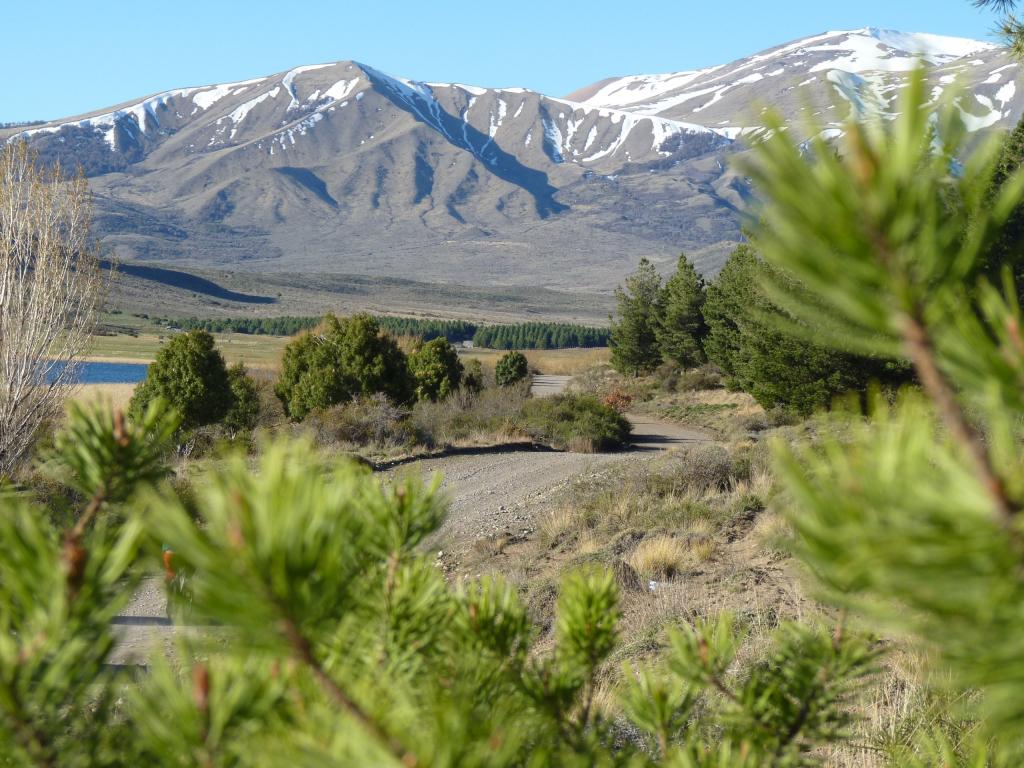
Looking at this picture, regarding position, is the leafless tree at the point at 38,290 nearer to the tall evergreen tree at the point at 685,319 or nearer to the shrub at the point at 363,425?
the shrub at the point at 363,425

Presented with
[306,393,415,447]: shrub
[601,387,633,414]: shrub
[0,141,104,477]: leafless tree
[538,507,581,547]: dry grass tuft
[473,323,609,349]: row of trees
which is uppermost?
[0,141,104,477]: leafless tree

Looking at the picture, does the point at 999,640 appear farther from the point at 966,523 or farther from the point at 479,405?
the point at 479,405

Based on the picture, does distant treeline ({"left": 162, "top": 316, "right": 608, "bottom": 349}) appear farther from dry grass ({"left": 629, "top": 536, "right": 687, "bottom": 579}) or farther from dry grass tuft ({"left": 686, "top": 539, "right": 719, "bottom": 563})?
dry grass ({"left": 629, "top": 536, "right": 687, "bottom": 579})

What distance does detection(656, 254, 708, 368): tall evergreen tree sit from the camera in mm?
35188

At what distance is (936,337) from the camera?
0.56m

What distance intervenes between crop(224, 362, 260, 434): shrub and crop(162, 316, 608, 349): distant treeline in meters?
60.6

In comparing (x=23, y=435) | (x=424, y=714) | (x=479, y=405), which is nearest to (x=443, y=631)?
(x=424, y=714)

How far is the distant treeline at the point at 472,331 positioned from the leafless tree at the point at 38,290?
238 feet

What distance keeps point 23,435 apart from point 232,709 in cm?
885

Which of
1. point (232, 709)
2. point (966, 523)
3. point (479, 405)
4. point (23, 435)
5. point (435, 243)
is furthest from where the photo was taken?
point (435, 243)

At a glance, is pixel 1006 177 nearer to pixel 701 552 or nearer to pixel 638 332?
pixel 701 552

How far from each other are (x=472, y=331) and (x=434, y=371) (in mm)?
67599

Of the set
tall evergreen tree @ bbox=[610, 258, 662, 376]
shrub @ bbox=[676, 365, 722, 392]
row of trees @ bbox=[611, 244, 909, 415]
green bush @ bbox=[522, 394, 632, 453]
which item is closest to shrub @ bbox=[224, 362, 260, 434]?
green bush @ bbox=[522, 394, 632, 453]

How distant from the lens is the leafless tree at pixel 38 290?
8.20m
